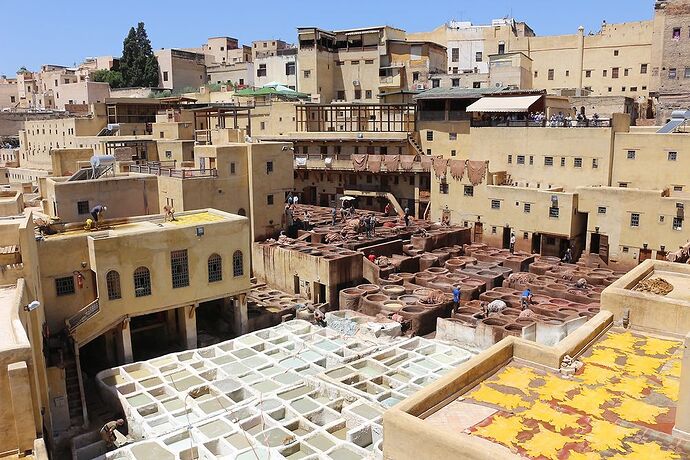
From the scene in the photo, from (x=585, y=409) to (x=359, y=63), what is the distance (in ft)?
203

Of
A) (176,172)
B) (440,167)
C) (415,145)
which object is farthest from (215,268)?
(415,145)

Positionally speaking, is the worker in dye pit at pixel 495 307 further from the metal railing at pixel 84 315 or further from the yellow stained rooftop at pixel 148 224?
the metal railing at pixel 84 315

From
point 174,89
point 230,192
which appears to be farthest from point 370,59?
point 230,192

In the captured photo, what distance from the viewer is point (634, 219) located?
3741 centimetres

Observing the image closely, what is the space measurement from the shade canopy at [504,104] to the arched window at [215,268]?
1037 inches

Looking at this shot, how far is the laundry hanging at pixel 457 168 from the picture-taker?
4544 centimetres

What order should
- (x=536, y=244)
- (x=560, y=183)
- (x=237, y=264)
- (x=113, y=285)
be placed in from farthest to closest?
(x=560, y=183), (x=536, y=244), (x=237, y=264), (x=113, y=285)

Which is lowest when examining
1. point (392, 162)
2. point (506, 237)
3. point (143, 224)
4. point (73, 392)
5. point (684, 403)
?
point (73, 392)

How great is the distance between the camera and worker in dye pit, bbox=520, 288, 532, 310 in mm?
31391

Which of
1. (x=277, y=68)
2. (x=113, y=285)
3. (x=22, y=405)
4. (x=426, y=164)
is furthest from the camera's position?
(x=277, y=68)

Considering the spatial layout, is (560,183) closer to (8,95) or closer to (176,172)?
(176,172)

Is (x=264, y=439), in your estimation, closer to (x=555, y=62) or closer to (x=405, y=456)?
(x=405, y=456)

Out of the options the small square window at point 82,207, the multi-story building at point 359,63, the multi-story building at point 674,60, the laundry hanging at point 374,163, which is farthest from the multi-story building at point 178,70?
the multi-story building at point 674,60

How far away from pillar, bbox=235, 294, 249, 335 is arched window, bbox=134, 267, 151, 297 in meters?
4.86
